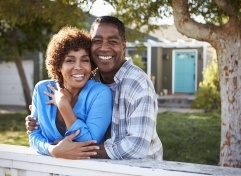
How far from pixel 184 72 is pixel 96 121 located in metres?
20.1

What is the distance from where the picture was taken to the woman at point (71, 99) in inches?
104

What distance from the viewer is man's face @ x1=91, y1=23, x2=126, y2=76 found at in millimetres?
2857

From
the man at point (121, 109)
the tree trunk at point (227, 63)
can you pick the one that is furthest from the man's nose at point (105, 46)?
the tree trunk at point (227, 63)

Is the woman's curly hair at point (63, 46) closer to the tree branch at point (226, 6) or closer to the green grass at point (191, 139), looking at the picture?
the tree branch at point (226, 6)

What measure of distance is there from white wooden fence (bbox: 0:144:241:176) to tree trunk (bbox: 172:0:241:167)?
3906mm

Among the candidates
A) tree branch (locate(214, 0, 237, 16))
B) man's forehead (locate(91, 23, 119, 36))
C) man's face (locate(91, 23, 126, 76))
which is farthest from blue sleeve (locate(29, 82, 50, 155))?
tree branch (locate(214, 0, 237, 16))

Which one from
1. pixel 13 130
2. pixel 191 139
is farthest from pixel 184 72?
pixel 191 139

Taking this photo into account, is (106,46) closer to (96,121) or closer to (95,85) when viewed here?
(95,85)

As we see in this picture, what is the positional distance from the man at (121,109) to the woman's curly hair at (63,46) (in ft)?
0.27

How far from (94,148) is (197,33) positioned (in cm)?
404

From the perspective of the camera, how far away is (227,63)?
6312mm

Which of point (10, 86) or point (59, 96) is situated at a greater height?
point (59, 96)

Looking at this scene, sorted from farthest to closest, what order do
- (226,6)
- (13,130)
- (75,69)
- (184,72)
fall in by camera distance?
Result: (184,72) → (13,130) → (226,6) → (75,69)

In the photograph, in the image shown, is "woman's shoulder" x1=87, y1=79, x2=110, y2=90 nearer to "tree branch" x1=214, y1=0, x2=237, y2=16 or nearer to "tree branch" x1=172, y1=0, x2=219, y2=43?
"tree branch" x1=214, y1=0, x2=237, y2=16
